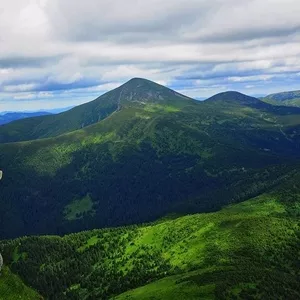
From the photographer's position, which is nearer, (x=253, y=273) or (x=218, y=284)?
(x=218, y=284)

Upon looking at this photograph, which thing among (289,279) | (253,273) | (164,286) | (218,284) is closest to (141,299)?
(164,286)

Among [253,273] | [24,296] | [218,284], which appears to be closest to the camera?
[24,296]

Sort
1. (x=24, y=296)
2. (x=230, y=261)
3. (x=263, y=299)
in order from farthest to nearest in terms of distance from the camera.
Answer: (x=230, y=261), (x=263, y=299), (x=24, y=296)

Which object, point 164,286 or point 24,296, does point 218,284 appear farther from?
point 24,296

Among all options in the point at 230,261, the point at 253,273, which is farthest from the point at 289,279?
the point at 230,261

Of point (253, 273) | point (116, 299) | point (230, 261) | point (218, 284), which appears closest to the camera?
point (218, 284)

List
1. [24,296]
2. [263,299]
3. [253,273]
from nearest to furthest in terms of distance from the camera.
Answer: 1. [24,296]
2. [263,299]
3. [253,273]

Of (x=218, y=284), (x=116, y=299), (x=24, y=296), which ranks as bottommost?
(x=116, y=299)

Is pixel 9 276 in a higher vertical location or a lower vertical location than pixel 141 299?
higher

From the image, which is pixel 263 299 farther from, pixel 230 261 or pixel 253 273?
pixel 230 261
